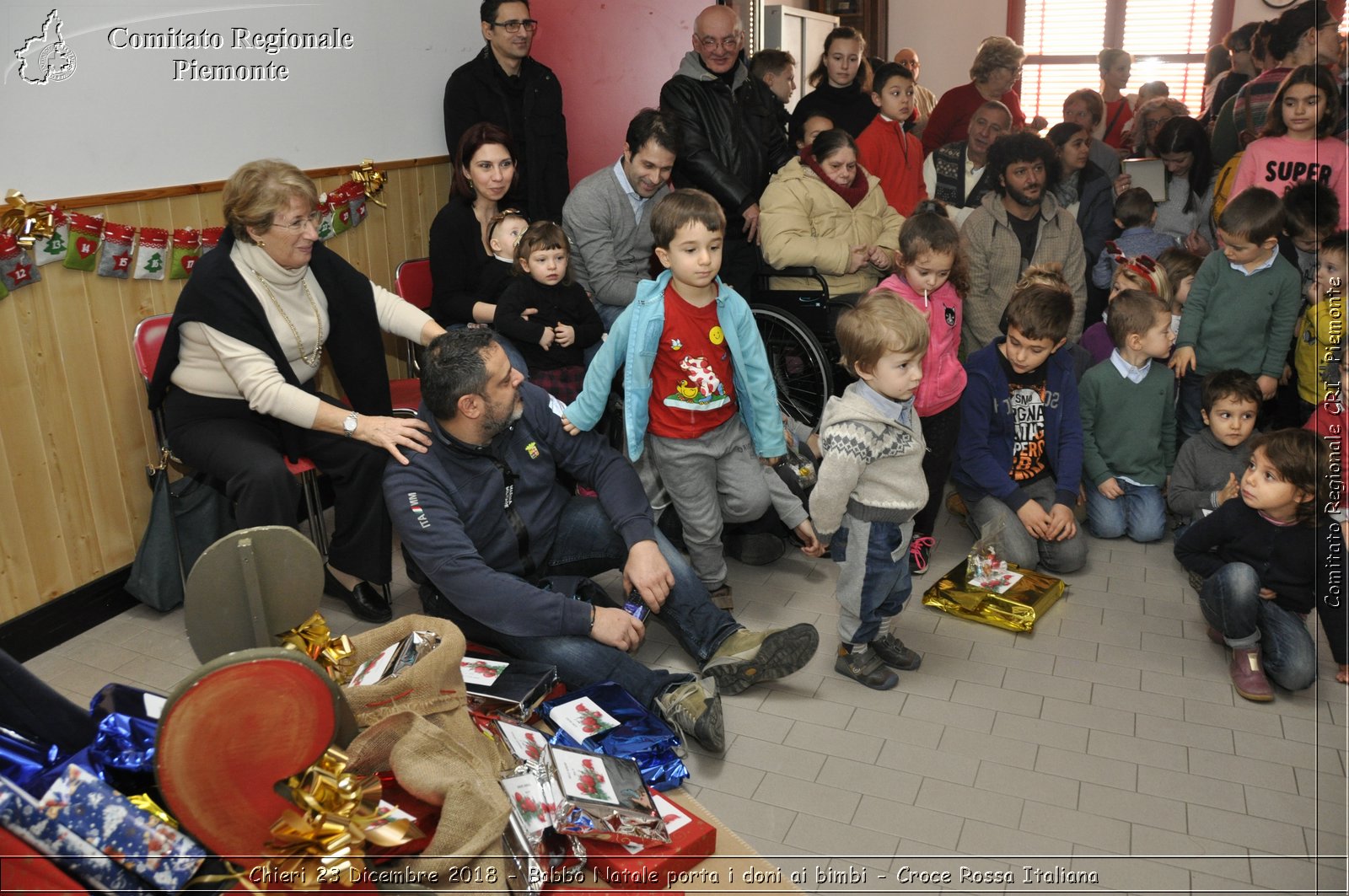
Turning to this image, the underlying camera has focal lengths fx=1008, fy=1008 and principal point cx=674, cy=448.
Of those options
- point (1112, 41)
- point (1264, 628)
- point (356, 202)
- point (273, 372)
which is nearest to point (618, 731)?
point (273, 372)

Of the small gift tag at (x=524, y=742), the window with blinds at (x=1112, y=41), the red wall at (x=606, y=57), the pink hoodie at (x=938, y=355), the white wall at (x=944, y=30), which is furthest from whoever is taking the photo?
the white wall at (x=944, y=30)

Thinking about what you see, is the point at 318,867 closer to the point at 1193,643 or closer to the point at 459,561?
the point at 459,561

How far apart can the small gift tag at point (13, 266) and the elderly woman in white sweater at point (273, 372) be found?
0.39 m

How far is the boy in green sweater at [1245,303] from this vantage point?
143 inches

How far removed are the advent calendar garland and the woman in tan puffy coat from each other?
2093 millimetres

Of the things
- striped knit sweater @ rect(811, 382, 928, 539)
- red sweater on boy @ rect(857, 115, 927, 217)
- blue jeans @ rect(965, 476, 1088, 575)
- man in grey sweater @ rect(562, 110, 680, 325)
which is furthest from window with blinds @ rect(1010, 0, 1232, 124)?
striped knit sweater @ rect(811, 382, 928, 539)

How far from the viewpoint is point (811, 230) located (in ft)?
13.5

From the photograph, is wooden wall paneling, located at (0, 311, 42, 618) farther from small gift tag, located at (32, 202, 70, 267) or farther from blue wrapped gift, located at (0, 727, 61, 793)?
blue wrapped gift, located at (0, 727, 61, 793)

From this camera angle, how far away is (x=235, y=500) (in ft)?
9.45

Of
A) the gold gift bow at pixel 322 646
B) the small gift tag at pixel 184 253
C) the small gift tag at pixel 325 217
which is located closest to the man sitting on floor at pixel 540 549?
the gold gift bow at pixel 322 646

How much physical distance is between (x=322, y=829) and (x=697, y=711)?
3.47ft

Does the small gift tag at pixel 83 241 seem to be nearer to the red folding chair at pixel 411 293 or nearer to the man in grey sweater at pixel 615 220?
the red folding chair at pixel 411 293

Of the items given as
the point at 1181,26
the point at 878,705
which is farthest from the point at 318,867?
the point at 1181,26

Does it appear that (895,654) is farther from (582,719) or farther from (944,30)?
(944,30)
